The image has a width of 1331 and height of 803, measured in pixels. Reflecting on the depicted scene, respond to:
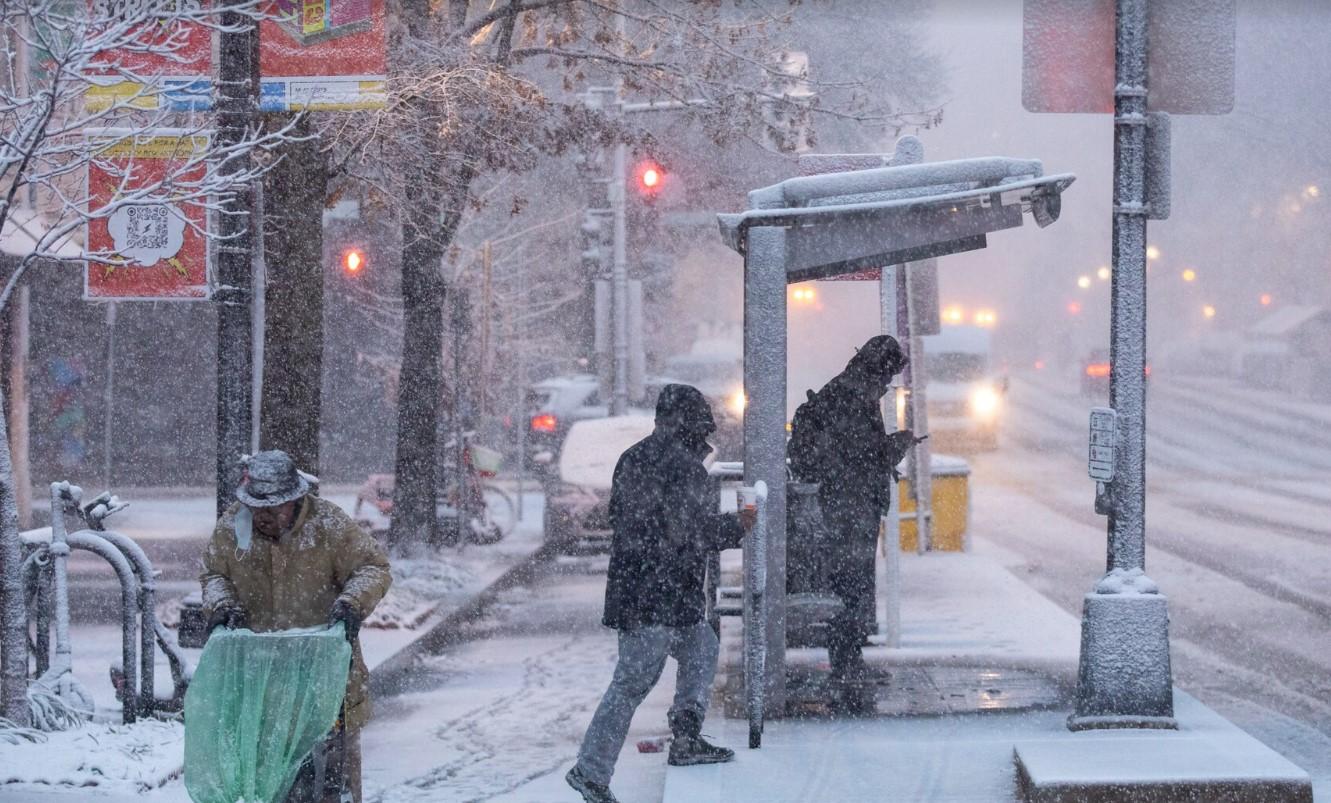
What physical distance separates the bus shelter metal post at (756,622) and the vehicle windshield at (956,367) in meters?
28.2

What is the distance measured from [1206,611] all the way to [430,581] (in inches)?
271

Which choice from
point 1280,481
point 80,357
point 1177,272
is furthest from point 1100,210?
point 80,357

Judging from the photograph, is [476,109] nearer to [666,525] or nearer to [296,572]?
[666,525]

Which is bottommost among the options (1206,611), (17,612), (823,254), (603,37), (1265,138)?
(1206,611)

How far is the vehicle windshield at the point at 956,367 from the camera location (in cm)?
3538

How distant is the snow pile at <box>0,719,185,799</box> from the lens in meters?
6.79

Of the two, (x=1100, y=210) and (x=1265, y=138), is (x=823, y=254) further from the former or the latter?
(x=1100, y=210)

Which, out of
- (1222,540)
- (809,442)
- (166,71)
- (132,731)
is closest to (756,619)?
(809,442)

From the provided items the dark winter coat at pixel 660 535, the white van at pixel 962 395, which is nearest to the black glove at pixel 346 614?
the dark winter coat at pixel 660 535

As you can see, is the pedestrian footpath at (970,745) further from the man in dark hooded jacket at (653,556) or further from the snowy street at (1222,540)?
the snowy street at (1222,540)

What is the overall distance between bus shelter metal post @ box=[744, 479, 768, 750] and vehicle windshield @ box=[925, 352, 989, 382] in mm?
28160

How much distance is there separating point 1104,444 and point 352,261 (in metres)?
13.6

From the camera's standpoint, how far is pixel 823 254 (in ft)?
27.2

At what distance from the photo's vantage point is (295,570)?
5.80 metres
